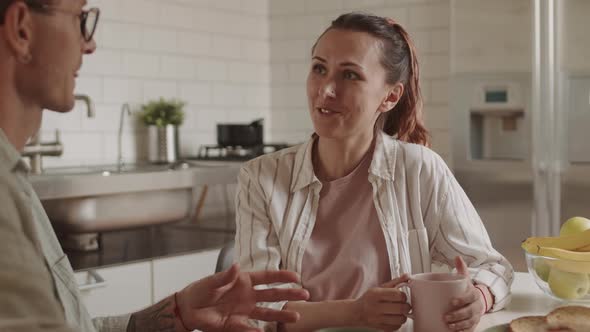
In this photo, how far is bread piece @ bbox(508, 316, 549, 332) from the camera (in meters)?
1.25

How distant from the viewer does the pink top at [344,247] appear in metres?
1.73

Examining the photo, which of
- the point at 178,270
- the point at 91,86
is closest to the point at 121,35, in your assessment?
the point at 91,86

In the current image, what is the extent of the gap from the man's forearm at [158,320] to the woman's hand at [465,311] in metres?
0.44

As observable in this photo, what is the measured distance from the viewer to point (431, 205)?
6.01ft

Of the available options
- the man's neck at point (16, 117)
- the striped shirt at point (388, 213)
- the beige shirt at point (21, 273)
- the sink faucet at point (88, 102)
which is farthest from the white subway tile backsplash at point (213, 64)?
the beige shirt at point (21, 273)

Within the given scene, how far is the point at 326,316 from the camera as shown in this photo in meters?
1.48

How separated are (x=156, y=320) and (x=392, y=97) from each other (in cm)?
99

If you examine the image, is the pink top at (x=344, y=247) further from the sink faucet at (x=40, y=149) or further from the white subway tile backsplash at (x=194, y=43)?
the white subway tile backsplash at (x=194, y=43)

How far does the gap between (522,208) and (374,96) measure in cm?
159

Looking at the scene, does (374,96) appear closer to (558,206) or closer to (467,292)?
(467,292)

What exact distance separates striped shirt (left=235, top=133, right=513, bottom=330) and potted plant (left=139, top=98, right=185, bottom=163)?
1696 millimetres

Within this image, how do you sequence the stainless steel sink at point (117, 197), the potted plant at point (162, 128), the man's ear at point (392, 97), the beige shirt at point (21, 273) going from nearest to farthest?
the beige shirt at point (21, 273) < the man's ear at point (392, 97) < the stainless steel sink at point (117, 197) < the potted plant at point (162, 128)

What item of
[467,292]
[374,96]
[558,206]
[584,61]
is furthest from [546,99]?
[467,292]

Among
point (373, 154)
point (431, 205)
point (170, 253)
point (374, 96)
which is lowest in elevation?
point (170, 253)
